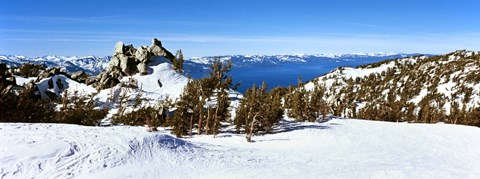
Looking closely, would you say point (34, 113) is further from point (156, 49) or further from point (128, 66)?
point (156, 49)

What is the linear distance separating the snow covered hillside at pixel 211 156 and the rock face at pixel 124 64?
19.2 m

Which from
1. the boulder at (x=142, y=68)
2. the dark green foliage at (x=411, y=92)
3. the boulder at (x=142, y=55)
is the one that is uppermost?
the boulder at (x=142, y=55)

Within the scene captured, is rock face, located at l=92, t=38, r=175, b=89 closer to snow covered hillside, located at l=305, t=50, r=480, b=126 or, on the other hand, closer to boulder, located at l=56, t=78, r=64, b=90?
boulder, located at l=56, t=78, r=64, b=90

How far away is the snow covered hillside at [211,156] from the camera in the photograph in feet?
33.3

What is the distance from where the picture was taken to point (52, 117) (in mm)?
20328

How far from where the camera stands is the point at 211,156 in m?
13.1

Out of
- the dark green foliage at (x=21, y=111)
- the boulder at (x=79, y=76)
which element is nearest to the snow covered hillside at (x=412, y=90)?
the boulder at (x=79, y=76)

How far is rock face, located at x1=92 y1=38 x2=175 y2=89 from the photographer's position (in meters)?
34.0

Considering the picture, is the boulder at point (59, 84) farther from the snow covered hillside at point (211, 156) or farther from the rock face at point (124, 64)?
the snow covered hillside at point (211, 156)

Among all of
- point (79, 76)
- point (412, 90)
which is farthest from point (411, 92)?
point (79, 76)

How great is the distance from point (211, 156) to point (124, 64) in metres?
26.8

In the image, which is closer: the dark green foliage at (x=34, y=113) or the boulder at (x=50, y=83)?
the dark green foliage at (x=34, y=113)

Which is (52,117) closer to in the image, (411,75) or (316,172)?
(316,172)

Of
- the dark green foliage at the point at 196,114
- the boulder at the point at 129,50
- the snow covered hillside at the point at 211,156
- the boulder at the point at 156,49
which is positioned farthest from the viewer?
the boulder at the point at 156,49
